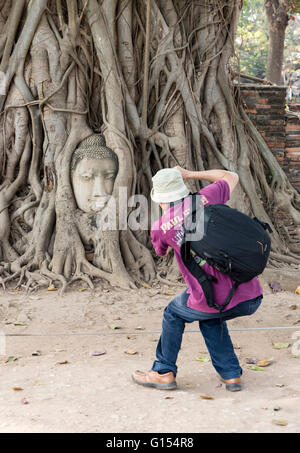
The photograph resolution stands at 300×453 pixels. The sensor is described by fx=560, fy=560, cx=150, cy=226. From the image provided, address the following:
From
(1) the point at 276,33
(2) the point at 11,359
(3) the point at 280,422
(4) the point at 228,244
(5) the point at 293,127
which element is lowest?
(2) the point at 11,359

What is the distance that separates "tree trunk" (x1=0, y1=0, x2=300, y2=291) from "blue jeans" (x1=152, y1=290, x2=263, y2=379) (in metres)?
2.32

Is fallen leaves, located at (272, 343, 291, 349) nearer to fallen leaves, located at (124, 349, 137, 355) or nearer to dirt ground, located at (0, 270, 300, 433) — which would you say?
dirt ground, located at (0, 270, 300, 433)

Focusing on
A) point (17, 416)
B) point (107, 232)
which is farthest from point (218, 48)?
point (17, 416)

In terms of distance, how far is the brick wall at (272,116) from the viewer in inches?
312

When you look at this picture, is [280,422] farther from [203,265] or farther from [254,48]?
[254,48]

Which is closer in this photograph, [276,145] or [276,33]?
[276,145]

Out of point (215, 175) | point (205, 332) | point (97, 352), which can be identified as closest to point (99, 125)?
point (97, 352)

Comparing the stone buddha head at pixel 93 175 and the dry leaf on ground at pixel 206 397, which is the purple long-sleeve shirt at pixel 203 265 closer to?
the dry leaf on ground at pixel 206 397

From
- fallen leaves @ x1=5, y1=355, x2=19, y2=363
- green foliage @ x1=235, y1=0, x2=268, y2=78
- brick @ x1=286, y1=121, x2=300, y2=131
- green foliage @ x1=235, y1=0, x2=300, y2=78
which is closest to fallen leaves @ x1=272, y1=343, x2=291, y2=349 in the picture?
fallen leaves @ x1=5, y1=355, x2=19, y2=363

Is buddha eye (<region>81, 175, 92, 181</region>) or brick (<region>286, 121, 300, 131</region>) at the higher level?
brick (<region>286, 121, 300, 131</region>)

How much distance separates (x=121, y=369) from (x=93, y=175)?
2642mm

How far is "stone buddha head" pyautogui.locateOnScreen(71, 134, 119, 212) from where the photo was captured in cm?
589

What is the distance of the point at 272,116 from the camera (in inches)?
316

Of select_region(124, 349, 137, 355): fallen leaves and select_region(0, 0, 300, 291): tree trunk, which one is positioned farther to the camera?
select_region(0, 0, 300, 291): tree trunk
